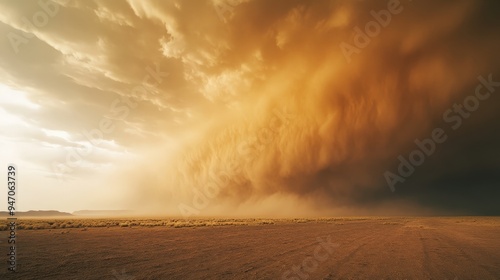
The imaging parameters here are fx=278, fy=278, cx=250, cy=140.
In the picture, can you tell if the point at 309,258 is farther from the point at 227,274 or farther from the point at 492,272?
the point at 492,272

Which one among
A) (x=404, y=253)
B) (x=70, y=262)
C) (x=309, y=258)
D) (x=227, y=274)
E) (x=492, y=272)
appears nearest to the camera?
(x=227, y=274)

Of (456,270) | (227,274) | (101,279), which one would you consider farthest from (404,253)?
(101,279)

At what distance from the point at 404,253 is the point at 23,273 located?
1805 centimetres

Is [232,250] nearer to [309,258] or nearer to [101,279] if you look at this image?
[309,258]

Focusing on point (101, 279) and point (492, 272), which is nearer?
point (101, 279)

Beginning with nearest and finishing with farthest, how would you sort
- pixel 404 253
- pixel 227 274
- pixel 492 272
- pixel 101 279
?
pixel 101 279
pixel 227 274
pixel 492 272
pixel 404 253

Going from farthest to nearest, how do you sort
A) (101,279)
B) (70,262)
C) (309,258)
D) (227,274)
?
(309,258) → (70,262) → (227,274) → (101,279)

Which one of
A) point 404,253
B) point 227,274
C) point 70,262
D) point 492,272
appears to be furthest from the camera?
point 404,253

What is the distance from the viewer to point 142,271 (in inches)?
427

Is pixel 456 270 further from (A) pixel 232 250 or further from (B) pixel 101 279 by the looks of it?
(B) pixel 101 279

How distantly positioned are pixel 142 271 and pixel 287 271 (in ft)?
18.6

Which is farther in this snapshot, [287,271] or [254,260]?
[254,260]

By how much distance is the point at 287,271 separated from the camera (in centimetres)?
1096

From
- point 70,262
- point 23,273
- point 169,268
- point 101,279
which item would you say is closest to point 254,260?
point 169,268
